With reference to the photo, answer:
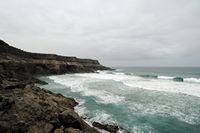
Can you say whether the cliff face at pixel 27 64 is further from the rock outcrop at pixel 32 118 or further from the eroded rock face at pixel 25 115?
the rock outcrop at pixel 32 118

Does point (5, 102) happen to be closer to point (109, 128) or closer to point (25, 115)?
point (25, 115)

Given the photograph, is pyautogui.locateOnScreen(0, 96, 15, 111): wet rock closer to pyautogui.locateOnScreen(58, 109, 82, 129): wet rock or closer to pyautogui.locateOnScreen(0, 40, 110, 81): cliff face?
pyautogui.locateOnScreen(58, 109, 82, 129): wet rock

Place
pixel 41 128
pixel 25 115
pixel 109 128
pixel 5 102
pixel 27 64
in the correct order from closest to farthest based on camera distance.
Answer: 1. pixel 41 128
2. pixel 25 115
3. pixel 5 102
4. pixel 109 128
5. pixel 27 64

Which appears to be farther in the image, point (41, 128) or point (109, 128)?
point (109, 128)

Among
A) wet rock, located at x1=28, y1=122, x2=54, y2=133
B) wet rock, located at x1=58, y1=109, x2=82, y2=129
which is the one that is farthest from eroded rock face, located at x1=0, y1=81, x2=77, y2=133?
wet rock, located at x1=58, y1=109, x2=82, y2=129

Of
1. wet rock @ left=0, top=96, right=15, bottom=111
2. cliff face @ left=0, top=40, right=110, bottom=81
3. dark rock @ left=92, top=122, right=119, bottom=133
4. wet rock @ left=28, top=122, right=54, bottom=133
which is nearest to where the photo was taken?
wet rock @ left=28, top=122, right=54, bottom=133

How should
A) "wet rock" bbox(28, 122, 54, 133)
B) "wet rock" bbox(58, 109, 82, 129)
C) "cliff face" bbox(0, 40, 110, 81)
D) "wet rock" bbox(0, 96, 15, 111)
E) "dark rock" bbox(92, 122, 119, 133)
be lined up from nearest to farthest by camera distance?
"wet rock" bbox(28, 122, 54, 133) < "wet rock" bbox(58, 109, 82, 129) < "wet rock" bbox(0, 96, 15, 111) < "dark rock" bbox(92, 122, 119, 133) < "cliff face" bbox(0, 40, 110, 81)

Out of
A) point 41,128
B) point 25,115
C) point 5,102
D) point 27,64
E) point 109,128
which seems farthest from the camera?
point 27,64

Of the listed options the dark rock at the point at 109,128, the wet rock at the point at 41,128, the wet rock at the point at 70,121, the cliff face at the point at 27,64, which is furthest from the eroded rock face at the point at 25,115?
the cliff face at the point at 27,64

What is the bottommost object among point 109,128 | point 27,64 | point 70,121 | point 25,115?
point 109,128

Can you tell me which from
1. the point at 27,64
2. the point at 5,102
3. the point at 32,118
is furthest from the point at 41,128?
the point at 27,64

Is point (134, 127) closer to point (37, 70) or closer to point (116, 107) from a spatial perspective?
point (116, 107)

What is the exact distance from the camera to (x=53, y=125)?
8938mm

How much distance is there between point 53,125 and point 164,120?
24.8ft
